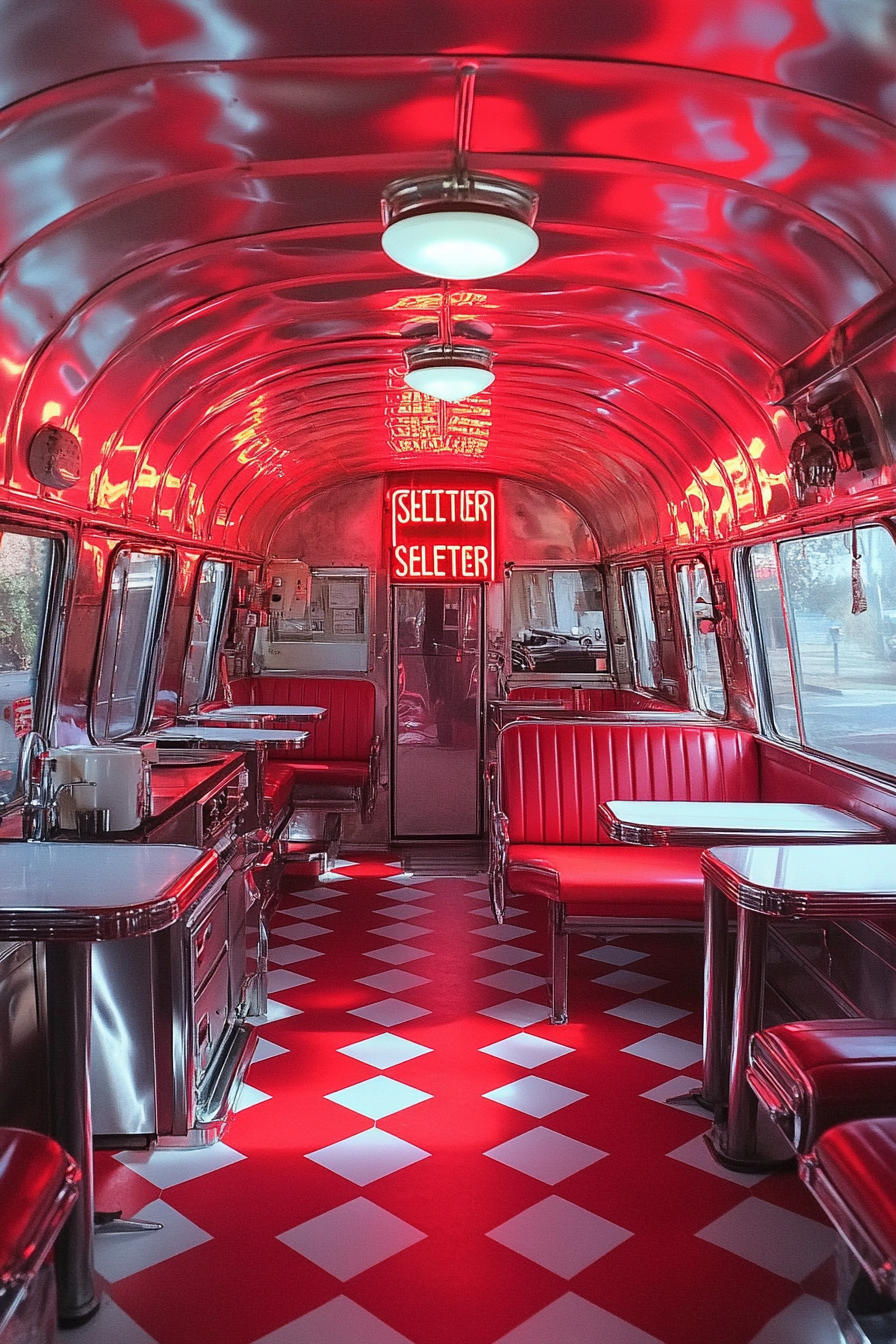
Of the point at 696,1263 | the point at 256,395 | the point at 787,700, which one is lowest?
the point at 696,1263

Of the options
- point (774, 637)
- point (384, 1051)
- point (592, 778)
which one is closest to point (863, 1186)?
point (384, 1051)

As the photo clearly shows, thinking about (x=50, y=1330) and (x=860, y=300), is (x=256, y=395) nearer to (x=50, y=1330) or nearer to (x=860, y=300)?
(x=860, y=300)

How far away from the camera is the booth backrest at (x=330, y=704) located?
30.6 ft

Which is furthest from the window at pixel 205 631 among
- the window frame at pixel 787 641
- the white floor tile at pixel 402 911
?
the window frame at pixel 787 641

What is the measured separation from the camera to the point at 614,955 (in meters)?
6.44

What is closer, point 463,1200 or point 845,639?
point 463,1200

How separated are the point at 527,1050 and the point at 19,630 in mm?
2897

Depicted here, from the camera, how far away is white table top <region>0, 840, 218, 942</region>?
260cm

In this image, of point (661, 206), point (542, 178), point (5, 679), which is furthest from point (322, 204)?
point (5, 679)

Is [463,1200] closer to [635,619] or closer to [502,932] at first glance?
[502,932]

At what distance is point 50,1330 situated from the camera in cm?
270

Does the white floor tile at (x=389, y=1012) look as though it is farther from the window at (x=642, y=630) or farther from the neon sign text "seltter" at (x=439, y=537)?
the neon sign text "seltter" at (x=439, y=537)

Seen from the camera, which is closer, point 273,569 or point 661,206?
point 661,206

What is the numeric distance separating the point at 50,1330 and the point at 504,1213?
4.61 feet
